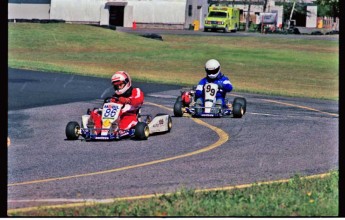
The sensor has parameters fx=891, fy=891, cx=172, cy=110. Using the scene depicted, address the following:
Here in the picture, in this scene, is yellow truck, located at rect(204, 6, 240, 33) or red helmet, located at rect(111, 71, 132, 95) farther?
yellow truck, located at rect(204, 6, 240, 33)

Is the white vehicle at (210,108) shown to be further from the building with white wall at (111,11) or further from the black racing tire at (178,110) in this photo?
the building with white wall at (111,11)

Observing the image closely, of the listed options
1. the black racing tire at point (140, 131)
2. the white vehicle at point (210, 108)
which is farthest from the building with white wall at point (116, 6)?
Result: the black racing tire at point (140, 131)

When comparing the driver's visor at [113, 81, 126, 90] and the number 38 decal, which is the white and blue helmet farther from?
the number 38 decal

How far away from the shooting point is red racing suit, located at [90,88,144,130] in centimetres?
1548

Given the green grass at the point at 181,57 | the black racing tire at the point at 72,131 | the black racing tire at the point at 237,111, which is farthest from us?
the green grass at the point at 181,57

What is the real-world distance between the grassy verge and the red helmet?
19.8 feet

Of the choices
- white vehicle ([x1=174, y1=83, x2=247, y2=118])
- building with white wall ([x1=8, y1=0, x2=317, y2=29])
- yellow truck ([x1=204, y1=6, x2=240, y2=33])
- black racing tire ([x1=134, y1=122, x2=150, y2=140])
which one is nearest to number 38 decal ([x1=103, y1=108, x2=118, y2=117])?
black racing tire ([x1=134, y1=122, x2=150, y2=140])

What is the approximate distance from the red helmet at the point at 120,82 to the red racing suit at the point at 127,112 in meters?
0.14

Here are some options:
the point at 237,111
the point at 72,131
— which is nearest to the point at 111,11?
the point at 237,111

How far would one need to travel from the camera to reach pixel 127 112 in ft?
51.2

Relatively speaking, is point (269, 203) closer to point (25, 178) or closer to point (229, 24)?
point (25, 178)

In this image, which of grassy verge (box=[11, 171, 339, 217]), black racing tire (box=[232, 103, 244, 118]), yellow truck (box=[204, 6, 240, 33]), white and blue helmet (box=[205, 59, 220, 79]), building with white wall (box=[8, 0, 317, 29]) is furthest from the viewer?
building with white wall (box=[8, 0, 317, 29])

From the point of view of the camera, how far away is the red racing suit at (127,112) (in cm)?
1548

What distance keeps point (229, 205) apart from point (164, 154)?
16.3 feet
